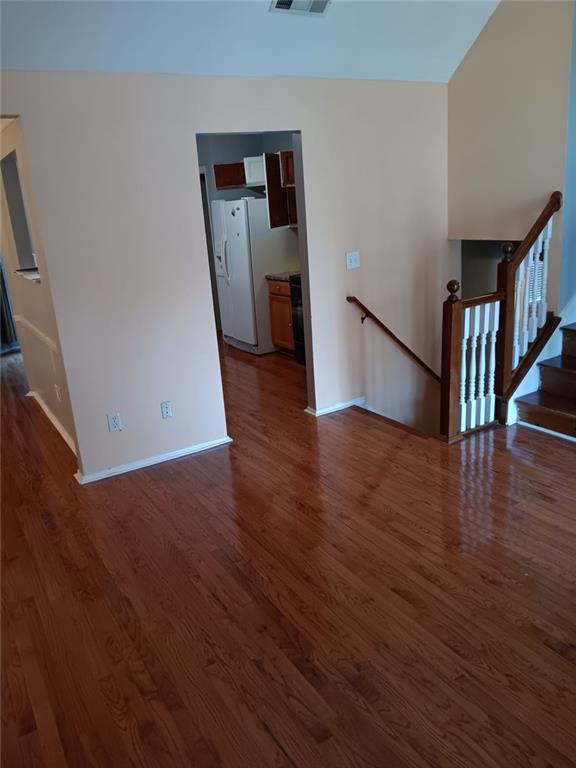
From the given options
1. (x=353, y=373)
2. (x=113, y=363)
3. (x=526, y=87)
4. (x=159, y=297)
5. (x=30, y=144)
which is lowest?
(x=353, y=373)

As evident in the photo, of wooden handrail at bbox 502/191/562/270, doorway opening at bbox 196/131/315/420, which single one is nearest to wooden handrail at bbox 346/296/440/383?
doorway opening at bbox 196/131/315/420

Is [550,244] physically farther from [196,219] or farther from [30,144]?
[30,144]

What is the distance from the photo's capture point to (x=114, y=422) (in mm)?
3775

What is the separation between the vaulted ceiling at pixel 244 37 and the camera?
2902mm

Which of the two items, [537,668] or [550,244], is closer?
[537,668]

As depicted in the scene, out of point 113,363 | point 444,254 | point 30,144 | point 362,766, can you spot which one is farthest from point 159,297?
point 362,766

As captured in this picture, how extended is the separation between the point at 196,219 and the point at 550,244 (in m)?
2.37

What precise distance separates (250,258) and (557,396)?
3.54 m

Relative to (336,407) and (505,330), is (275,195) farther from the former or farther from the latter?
(505,330)

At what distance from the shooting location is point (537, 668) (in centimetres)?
206

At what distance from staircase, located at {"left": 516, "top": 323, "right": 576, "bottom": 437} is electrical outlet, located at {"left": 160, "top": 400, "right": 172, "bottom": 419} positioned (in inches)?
92.5

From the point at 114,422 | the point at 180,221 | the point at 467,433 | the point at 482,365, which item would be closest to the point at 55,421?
the point at 114,422

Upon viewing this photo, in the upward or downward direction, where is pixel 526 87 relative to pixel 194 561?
upward

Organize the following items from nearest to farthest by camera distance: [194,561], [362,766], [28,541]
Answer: [362,766] → [194,561] → [28,541]
